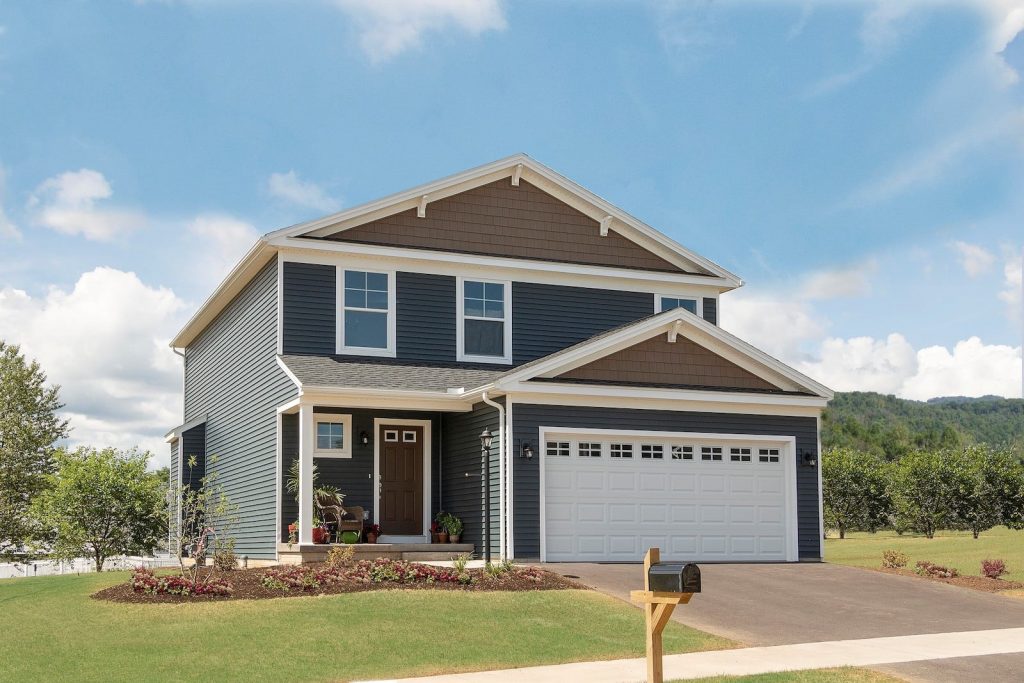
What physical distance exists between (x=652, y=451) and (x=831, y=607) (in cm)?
508

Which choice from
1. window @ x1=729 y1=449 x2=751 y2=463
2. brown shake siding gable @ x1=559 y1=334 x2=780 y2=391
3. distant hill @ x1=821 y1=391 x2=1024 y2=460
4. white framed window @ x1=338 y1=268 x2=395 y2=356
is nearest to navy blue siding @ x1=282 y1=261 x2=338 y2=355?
white framed window @ x1=338 y1=268 x2=395 y2=356

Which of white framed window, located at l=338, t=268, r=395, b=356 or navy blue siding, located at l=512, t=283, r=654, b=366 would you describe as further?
navy blue siding, located at l=512, t=283, r=654, b=366

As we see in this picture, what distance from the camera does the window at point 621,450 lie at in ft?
66.0

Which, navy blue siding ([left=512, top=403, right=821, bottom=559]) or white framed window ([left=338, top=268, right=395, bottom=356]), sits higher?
white framed window ([left=338, top=268, right=395, bottom=356])

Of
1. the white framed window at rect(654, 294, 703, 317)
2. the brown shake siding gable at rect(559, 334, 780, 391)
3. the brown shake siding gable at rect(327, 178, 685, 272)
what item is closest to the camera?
the brown shake siding gable at rect(559, 334, 780, 391)

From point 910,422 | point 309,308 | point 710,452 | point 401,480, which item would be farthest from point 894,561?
point 910,422

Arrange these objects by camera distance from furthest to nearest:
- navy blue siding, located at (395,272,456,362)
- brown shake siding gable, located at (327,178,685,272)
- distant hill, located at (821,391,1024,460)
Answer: distant hill, located at (821,391,1024,460) → brown shake siding gable, located at (327,178,685,272) → navy blue siding, located at (395,272,456,362)

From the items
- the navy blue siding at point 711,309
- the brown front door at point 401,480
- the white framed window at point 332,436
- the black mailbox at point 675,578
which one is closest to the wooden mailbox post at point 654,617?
the black mailbox at point 675,578

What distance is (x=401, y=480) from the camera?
856 inches

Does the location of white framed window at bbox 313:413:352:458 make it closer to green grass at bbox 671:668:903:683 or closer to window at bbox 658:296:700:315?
window at bbox 658:296:700:315

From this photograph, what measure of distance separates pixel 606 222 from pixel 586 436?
6.13m

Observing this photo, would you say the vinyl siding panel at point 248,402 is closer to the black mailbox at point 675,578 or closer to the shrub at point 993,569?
the shrub at point 993,569

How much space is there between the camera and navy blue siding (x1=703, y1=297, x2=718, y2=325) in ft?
82.7

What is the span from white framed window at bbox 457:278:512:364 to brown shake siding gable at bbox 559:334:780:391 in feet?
11.3
